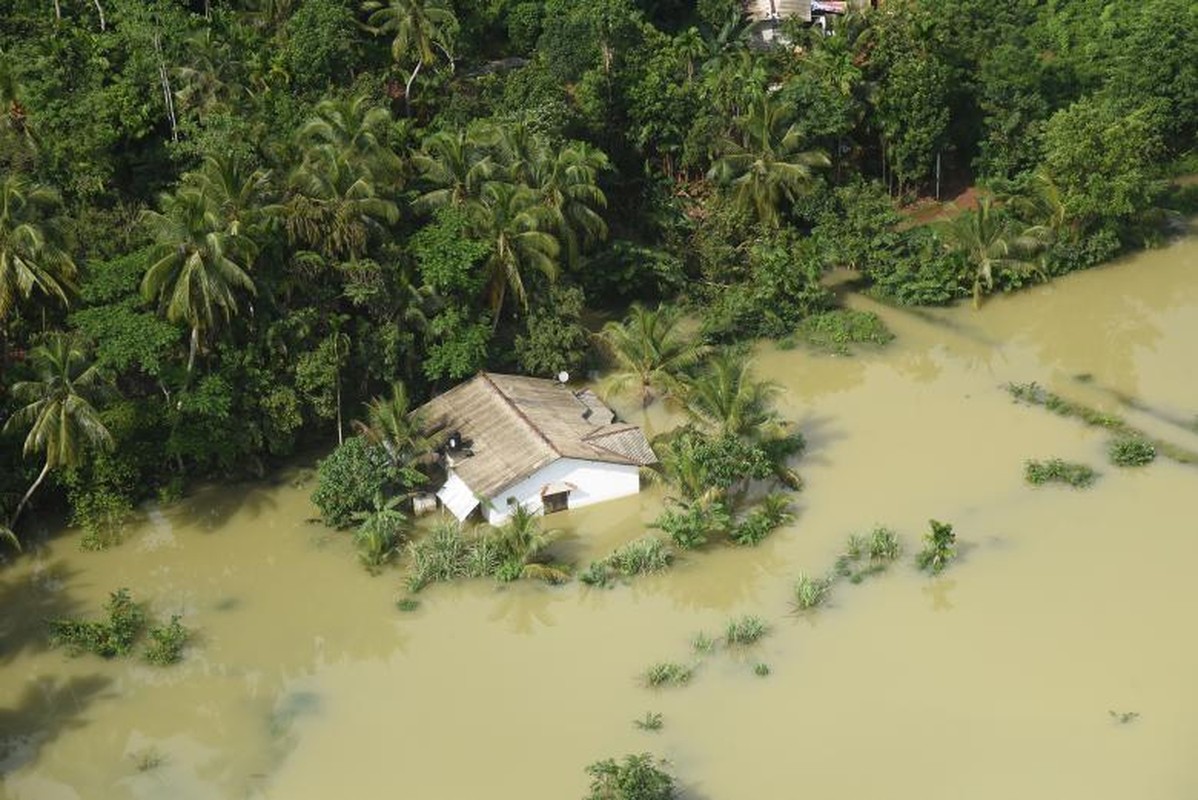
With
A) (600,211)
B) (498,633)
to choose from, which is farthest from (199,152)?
(498,633)

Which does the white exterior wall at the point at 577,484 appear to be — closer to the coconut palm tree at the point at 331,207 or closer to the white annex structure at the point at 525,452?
the white annex structure at the point at 525,452

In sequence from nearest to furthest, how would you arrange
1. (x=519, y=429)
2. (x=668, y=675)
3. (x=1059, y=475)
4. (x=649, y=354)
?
1. (x=668, y=675)
2. (x=1059, y=475)
3. (x=519, y=429)
4. (x=649, y=354)

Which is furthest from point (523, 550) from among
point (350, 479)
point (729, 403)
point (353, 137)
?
point (353, 137)

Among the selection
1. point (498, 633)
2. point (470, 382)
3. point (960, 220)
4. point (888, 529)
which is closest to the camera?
point (498, 633)

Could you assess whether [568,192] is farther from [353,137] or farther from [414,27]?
[414,27]

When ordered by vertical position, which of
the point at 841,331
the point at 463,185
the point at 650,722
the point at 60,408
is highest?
the point at 463,185

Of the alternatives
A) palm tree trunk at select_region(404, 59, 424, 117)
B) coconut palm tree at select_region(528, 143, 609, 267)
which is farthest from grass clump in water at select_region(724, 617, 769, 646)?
palm tree trunk at select_region(404, 59, 424, 117)

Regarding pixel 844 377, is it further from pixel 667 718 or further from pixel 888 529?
pixel 667 718
